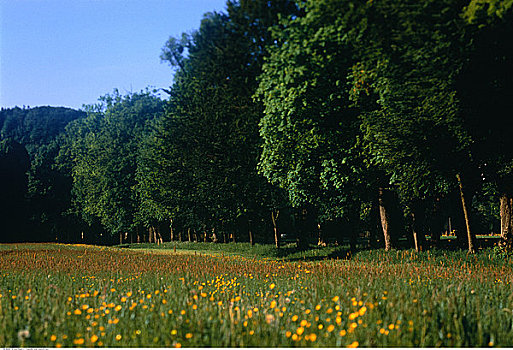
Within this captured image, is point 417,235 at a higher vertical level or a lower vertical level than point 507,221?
lower

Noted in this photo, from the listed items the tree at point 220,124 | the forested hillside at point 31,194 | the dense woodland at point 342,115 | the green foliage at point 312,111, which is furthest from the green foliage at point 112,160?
the green foliage at point 312,111

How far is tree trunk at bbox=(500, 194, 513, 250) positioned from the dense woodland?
7 cm

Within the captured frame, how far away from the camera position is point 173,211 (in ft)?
116

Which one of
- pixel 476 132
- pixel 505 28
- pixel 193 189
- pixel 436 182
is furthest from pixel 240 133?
pixel 505 28

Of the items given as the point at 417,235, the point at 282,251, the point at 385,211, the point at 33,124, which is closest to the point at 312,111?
the point at 385,211

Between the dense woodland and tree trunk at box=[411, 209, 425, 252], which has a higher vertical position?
the dense woodland

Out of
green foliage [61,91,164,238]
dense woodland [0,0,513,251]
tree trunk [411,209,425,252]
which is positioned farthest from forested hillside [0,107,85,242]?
tree trunk [411,209,425,252]

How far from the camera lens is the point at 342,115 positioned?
1906 centimetres

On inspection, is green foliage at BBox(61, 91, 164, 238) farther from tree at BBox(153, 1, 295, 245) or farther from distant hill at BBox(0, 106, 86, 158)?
distant hill at BBox(0, 106, 86, 158)

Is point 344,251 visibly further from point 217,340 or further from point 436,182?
point 217,340

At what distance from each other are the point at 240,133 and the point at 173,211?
42.7 ft

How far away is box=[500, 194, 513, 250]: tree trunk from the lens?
17.4m

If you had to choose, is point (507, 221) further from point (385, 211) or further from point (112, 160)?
point (112, 160)

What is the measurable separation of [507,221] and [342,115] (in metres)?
8.00
